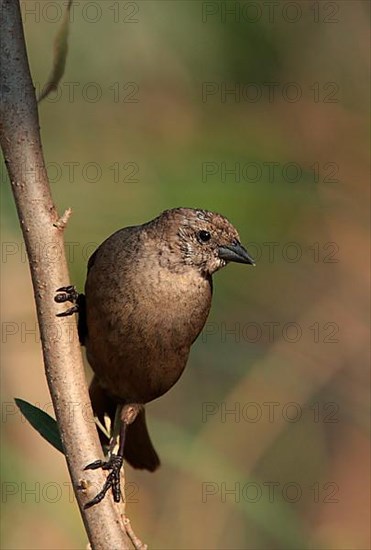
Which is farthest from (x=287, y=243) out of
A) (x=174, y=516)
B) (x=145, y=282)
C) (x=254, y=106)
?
(x=145, y=282)

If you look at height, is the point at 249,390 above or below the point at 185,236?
below

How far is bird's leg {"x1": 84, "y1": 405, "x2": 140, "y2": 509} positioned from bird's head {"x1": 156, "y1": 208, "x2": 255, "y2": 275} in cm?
47

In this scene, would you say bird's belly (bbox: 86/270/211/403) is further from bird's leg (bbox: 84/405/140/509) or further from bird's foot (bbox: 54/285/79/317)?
bird's foot (bbox: 54/285/79/317)

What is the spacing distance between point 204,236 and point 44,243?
3.64ft

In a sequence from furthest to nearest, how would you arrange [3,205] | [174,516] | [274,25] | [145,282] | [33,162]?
[274,25] < [174,516] < [3,205] < [145,282] < [33,162]

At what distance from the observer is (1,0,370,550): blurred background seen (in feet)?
12.3

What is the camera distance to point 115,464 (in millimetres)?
2432

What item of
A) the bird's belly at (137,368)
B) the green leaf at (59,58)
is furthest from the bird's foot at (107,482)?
the green leaf at (59,58)

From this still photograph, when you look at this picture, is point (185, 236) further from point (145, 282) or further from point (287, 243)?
point (287, 243)

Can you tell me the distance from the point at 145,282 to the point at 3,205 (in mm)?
833

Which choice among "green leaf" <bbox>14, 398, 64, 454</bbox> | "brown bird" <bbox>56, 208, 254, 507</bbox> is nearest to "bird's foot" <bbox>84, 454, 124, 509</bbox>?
"green leaf" <bbox>14, 398, 64, 454</bbox>

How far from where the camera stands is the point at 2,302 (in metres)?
3.50

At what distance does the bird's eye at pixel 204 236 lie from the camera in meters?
2.95

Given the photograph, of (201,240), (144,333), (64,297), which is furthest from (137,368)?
(64,297)
